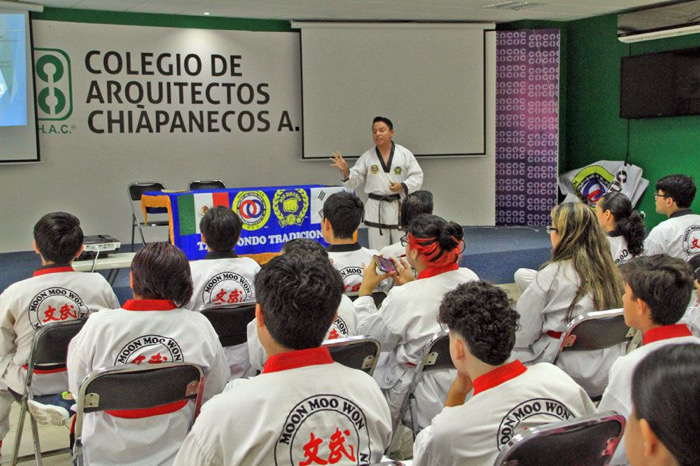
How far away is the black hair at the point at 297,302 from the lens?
169 cm

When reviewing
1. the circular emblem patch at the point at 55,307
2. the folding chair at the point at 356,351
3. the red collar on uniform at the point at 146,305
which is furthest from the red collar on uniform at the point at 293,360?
the circular emblem patch at the point at 55,307

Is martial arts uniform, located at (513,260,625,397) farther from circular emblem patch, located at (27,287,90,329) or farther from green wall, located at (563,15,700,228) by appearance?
green wall, located at (563,15,700,228)

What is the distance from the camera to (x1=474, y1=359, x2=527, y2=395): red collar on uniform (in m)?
1.79

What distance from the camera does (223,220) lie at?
11.4 feet

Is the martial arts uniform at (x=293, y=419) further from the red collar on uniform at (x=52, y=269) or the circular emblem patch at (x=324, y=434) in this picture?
the red collar on uniform at (x=52, y=269)

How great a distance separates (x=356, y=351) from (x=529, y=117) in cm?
750

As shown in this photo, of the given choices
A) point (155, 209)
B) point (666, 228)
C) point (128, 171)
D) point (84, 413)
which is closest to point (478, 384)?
point (84, 413)

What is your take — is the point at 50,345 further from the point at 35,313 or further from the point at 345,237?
the point at 345,237

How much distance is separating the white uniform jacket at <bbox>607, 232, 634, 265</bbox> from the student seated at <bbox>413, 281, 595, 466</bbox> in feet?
8.14

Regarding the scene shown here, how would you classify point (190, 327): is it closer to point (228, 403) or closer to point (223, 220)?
point (228, 403)

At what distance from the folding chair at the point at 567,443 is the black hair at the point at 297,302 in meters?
0.51

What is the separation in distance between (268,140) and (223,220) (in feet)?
17.5

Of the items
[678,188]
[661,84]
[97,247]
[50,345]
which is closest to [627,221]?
[678,188]

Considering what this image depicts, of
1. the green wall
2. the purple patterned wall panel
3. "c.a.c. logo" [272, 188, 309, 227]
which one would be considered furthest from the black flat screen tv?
"c.a.c. logo" [272, 188, 309, 227]
